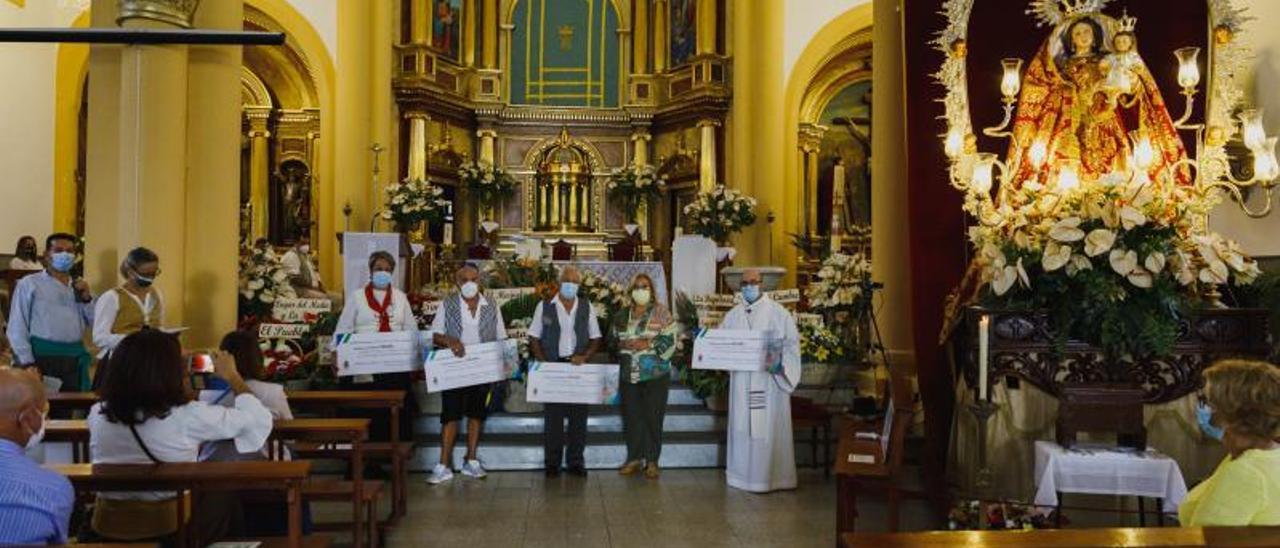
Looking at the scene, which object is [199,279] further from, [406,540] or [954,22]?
[954,22]

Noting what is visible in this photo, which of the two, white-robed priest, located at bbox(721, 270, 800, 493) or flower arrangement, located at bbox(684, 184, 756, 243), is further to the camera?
flower arrangement, located at bbox(684, 184, 756, 243)

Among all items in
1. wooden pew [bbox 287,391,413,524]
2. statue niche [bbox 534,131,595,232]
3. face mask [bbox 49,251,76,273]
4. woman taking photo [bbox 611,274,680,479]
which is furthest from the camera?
statue niche [bbox 534,131,595,232]

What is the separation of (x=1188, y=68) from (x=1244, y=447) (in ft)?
16.7

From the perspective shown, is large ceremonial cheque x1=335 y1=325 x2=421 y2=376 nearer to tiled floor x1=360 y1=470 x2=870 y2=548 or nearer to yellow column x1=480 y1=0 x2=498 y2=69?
tiled floor x1=360 y1=470 x2=870 y2=548

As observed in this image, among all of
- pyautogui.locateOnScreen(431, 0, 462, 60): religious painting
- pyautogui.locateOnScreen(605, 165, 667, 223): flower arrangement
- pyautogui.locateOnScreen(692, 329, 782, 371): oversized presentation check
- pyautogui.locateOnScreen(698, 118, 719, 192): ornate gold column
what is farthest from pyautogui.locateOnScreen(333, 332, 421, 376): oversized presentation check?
pyautogui.locateOnScreen(431, 0, 462, 60): religious painting

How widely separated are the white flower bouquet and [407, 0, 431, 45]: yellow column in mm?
4082

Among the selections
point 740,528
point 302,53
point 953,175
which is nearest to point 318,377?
point 740,528

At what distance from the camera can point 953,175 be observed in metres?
7.67

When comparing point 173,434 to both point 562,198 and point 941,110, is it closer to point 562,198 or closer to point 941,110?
point 941,110

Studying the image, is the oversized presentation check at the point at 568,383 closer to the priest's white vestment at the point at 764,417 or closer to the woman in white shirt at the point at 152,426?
the priest's white vestment at the point at 764,417

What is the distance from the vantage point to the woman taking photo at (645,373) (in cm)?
799

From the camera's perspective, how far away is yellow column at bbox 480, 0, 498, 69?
1878 cm

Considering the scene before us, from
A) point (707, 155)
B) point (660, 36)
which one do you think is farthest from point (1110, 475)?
point (660, 36)

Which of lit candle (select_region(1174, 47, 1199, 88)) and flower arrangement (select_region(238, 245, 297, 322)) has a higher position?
lit candle (select_region(1174, 47, 1199, 88))
